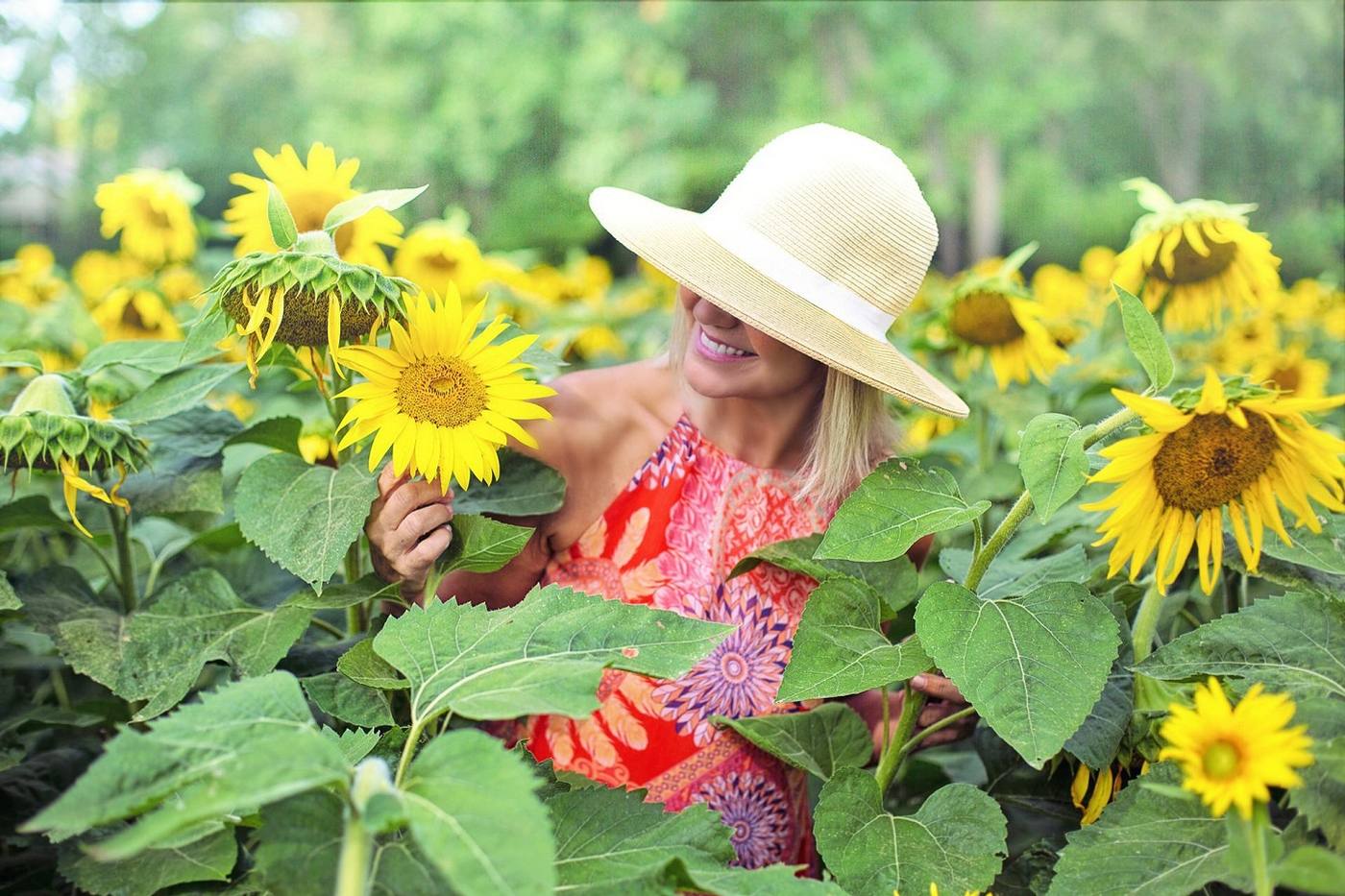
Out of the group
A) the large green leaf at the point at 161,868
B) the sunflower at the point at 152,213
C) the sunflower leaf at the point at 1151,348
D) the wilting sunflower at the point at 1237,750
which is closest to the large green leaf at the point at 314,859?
the large green leaf at the point at 161,868

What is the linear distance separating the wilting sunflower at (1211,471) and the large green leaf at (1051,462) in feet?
0.08

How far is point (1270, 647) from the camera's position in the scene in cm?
103

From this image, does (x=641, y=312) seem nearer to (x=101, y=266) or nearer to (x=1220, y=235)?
(x=101, y=266)

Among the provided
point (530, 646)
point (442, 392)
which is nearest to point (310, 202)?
point (442, 392)

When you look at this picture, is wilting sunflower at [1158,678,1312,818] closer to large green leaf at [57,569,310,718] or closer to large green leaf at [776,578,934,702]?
large green leaf at [776,578,934,702]

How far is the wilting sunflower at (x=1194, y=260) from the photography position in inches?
60.3

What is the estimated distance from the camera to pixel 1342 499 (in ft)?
3.48

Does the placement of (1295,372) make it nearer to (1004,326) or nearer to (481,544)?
(1004,326)

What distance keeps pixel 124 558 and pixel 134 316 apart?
2.66 ft

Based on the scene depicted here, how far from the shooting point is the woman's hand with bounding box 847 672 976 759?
3.99ft

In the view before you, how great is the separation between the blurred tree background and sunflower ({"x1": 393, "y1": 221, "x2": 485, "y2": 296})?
7.61 meters

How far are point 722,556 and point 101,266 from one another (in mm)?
1924

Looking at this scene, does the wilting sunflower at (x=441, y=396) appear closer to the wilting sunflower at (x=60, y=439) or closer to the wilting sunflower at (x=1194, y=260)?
the wilting sunflower at (x=60, y=439)

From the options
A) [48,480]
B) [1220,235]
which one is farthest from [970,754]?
[48,480]
